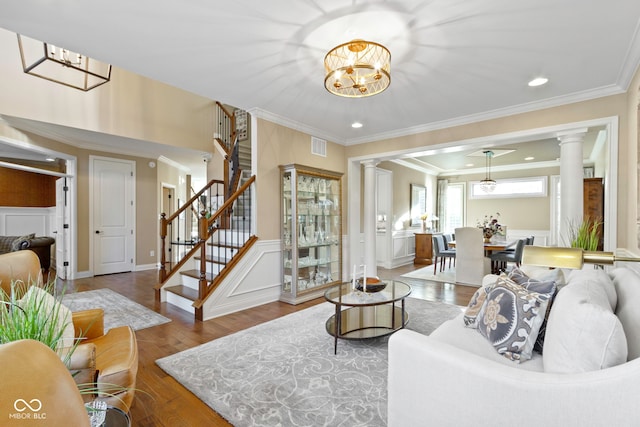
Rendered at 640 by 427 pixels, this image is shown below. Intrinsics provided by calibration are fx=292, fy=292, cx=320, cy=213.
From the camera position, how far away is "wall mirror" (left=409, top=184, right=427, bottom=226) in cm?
812

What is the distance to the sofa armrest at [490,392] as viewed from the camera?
964 millimetres

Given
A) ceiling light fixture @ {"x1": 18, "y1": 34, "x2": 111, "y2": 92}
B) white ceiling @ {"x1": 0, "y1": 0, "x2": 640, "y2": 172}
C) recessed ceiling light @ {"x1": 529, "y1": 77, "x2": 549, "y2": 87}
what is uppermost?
ceiling light fixture @ {"x1": 18, "y1": 34, "x2": 111, "y2": 92}

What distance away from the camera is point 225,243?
4270mm

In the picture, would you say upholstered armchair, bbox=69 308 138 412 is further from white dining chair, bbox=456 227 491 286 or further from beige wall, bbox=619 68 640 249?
white dining chair, bbox=456 227 491 286

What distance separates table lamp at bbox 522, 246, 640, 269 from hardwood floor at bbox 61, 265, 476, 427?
1.95 metres

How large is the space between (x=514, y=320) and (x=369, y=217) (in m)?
3.90

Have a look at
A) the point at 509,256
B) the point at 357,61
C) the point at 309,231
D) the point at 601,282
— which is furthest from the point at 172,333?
the point at 509,256

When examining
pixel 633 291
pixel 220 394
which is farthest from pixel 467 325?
pixel 220 394

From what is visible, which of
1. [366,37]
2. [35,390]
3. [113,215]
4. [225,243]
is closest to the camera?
[35,390]

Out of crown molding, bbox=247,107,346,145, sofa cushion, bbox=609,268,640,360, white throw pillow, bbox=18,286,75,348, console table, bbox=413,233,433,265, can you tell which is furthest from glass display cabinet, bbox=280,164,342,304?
console table, bbox=413,233,433,265

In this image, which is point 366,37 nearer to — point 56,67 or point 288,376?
point 288,376

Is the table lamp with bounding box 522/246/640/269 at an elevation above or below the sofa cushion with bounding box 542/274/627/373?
above

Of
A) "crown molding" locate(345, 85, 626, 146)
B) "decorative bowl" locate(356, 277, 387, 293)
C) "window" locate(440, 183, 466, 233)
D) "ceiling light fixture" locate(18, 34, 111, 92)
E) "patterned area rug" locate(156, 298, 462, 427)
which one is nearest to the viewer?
"patterned area rug" locate(156, 298, 462, 427)

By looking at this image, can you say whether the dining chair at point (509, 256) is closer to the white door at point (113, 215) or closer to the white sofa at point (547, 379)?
the white sofa at point (547, 379)
